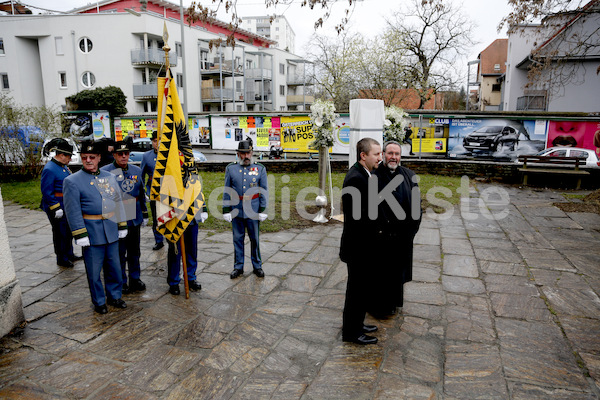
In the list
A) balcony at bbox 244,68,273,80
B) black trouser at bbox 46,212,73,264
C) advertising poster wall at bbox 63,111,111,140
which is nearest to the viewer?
black trouser at bbox 46,212,73,264

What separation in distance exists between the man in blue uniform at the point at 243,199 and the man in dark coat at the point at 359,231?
1.99 m

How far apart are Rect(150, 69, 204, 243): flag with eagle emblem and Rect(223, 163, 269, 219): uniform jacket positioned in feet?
2.06

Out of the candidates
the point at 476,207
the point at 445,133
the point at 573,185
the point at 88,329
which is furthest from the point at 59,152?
the point at 445,133

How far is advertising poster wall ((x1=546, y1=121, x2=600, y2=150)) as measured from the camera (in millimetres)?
16375

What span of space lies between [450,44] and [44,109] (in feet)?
90.3

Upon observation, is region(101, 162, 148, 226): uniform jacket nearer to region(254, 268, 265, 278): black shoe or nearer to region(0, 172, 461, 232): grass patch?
region(254, 268, 265, 278): black shoe

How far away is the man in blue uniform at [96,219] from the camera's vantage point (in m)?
4.23

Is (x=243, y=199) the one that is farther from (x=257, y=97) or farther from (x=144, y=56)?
(x=257, y=97)

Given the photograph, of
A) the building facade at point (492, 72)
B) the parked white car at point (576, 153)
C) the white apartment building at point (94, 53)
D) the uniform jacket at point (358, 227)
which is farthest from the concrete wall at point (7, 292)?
the building facade at point (492, 72)

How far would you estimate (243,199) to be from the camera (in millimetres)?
5328

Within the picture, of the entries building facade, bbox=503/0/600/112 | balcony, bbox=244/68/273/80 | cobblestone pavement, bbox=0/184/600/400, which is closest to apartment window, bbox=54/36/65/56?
balcony, bbox=244/68/273/80

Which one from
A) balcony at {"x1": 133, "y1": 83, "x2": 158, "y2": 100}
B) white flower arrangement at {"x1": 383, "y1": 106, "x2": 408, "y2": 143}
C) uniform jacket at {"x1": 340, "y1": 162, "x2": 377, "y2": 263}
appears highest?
balcony at {"x1": 133, "y1": 83, "x2": 158, "y2": 100}

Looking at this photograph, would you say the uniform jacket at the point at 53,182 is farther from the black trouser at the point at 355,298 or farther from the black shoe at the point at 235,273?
the black trouser at the point at 355,298

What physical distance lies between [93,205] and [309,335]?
2.71 m
